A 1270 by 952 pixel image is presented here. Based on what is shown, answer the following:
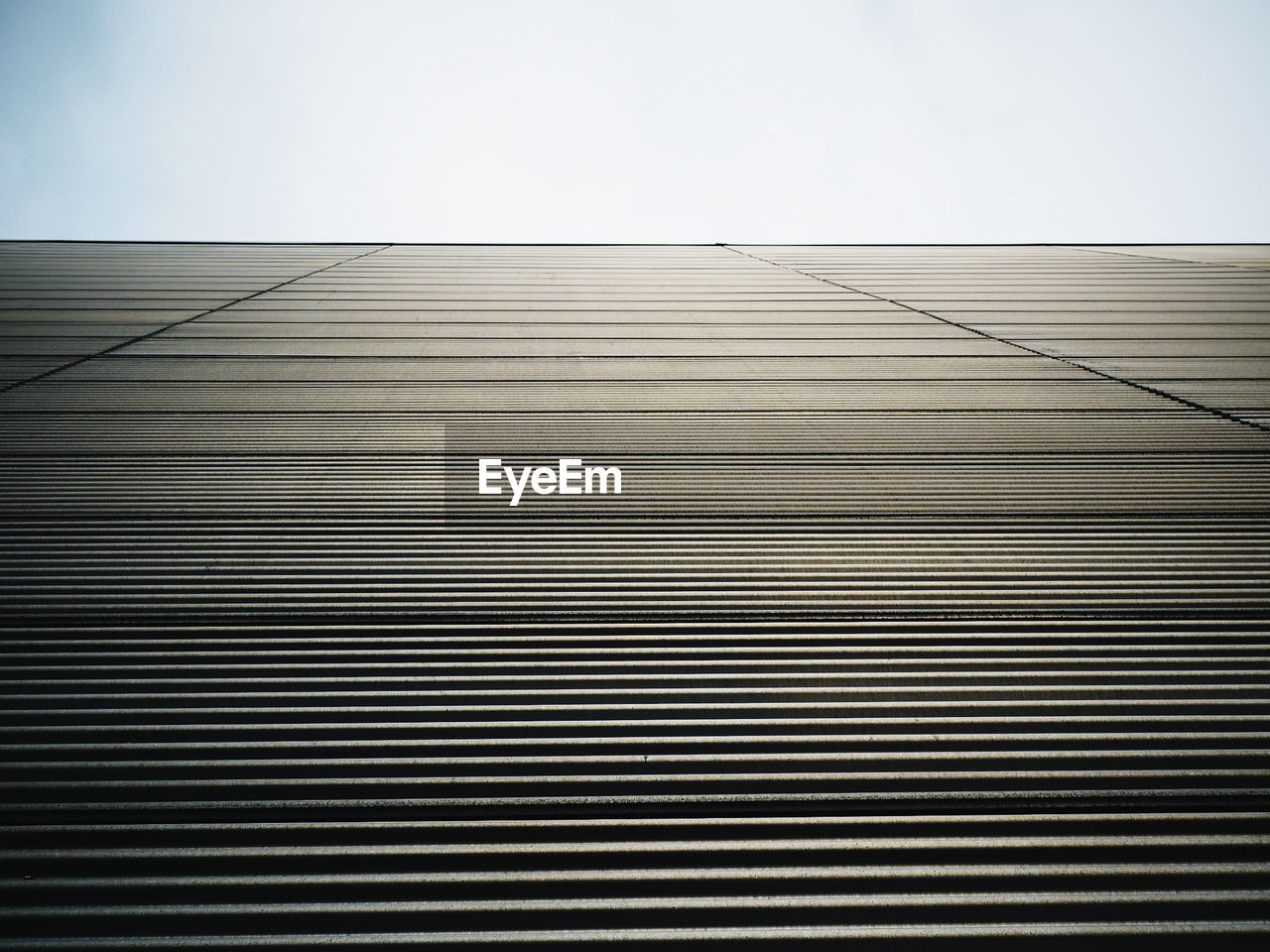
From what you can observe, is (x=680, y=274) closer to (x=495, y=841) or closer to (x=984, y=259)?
(x=984, y=259)

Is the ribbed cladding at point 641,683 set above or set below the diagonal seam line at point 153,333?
below

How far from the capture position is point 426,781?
153 centimetres

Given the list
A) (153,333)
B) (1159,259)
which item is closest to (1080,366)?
(153,333)

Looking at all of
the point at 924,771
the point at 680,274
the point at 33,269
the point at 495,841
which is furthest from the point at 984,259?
the point at 33,269

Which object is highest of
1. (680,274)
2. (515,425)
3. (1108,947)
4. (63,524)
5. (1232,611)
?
(680,274)

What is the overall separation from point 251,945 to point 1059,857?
5.35ft

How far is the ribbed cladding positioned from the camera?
1324mm

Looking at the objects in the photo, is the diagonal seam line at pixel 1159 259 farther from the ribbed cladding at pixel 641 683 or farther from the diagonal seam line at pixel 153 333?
the diagonal seam line at pixel 153 333

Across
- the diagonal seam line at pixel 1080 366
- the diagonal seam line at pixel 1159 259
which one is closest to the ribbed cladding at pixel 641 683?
the diagonal seam line at pixel 1080 366

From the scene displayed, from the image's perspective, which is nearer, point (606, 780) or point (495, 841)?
point (495, 841)

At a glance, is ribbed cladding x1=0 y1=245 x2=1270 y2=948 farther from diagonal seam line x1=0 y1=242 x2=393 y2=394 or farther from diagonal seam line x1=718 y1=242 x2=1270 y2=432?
diagonal seam line x1=0 y1=242 x2=393 y2=394

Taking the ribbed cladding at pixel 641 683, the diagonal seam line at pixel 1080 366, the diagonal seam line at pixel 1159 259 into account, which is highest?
the diagonal seam line at pixel 1159 259

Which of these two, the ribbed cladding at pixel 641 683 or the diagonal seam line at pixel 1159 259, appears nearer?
the ribbed cladding at pixel 641 683

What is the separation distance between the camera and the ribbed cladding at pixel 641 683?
1.32m
